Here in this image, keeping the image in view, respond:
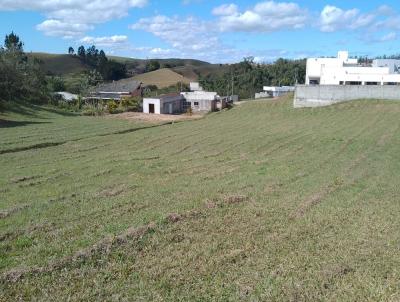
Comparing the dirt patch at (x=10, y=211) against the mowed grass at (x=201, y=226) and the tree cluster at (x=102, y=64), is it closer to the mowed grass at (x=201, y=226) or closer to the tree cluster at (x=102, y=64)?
the mowed grass at (x=201, y=226)

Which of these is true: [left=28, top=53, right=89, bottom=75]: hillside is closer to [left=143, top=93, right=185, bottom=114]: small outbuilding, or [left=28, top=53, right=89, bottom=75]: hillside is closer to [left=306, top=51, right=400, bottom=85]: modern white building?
[left=143, top=93, right=185, bottom=114]: small outbuilding

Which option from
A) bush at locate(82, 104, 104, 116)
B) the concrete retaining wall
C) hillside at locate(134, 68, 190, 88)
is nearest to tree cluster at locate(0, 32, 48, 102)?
bush at locate(82, 104, 104, 116)

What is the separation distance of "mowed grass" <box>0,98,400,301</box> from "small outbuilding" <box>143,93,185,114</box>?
147 feet

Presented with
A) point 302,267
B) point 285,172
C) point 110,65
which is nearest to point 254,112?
point 285,172

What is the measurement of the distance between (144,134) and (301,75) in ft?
287

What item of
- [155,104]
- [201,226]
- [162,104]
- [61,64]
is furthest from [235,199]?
[61,64]

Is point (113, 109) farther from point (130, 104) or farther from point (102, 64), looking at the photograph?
point (102, 64)

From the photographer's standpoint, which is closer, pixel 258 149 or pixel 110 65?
pixel 258 149

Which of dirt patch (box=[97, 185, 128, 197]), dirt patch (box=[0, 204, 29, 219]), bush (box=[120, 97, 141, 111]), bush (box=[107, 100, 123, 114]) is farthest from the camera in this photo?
bush (box=[120, 97, 141, 111])

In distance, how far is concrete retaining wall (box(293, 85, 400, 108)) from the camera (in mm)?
53938

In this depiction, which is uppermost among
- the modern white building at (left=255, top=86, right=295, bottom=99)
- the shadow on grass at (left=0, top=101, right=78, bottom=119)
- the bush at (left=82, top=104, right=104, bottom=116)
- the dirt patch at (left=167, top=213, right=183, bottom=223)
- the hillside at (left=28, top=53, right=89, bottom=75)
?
the hillside at (left=28, top=53, right=89, bottom=75)

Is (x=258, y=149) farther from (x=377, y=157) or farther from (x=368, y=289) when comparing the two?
(x=368, y=289)

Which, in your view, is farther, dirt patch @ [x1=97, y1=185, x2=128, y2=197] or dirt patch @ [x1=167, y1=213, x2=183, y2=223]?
dirt patch @ [x1=97, y1=185, x2=128, y2=197]

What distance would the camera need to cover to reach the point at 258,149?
2977 centimetres
